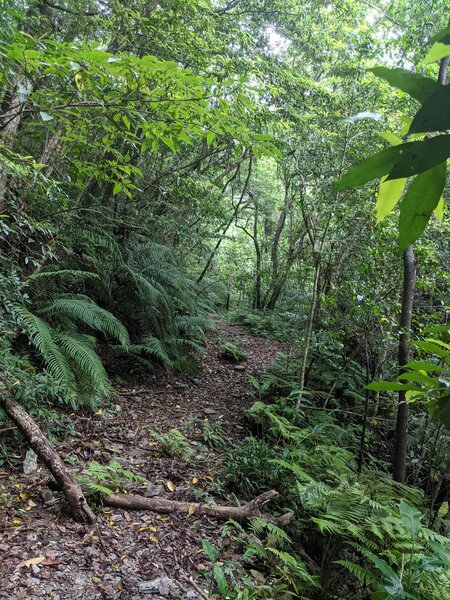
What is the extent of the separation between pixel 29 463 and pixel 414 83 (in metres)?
3.25

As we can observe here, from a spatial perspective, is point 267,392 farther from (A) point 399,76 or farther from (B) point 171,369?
(A) point 399,76

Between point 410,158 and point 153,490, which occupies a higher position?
point 410,158

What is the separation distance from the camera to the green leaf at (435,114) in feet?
1.10

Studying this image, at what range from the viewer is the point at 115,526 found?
2.52m

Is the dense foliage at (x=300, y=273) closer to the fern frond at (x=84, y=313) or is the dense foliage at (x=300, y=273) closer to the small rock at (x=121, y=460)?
the fern frond at (x=84, y=313)

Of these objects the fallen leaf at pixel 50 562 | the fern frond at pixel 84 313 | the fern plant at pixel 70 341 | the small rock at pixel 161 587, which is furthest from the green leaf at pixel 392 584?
the fern frond at pixel 84 313

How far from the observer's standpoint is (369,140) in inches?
205

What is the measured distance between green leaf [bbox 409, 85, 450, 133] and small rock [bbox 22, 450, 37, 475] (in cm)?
320

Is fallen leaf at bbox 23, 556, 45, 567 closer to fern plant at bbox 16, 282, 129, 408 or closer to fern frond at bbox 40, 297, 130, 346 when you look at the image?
fern plant at bbox 16, 282, 129, 408

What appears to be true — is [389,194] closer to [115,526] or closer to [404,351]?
[115,526]

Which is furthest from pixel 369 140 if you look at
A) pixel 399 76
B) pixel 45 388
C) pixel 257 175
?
pixel 257 175

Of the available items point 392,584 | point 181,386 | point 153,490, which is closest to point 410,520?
point 392,584

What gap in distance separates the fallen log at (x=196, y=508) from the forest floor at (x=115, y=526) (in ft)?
0.15

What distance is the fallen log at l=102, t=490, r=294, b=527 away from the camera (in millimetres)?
2717
